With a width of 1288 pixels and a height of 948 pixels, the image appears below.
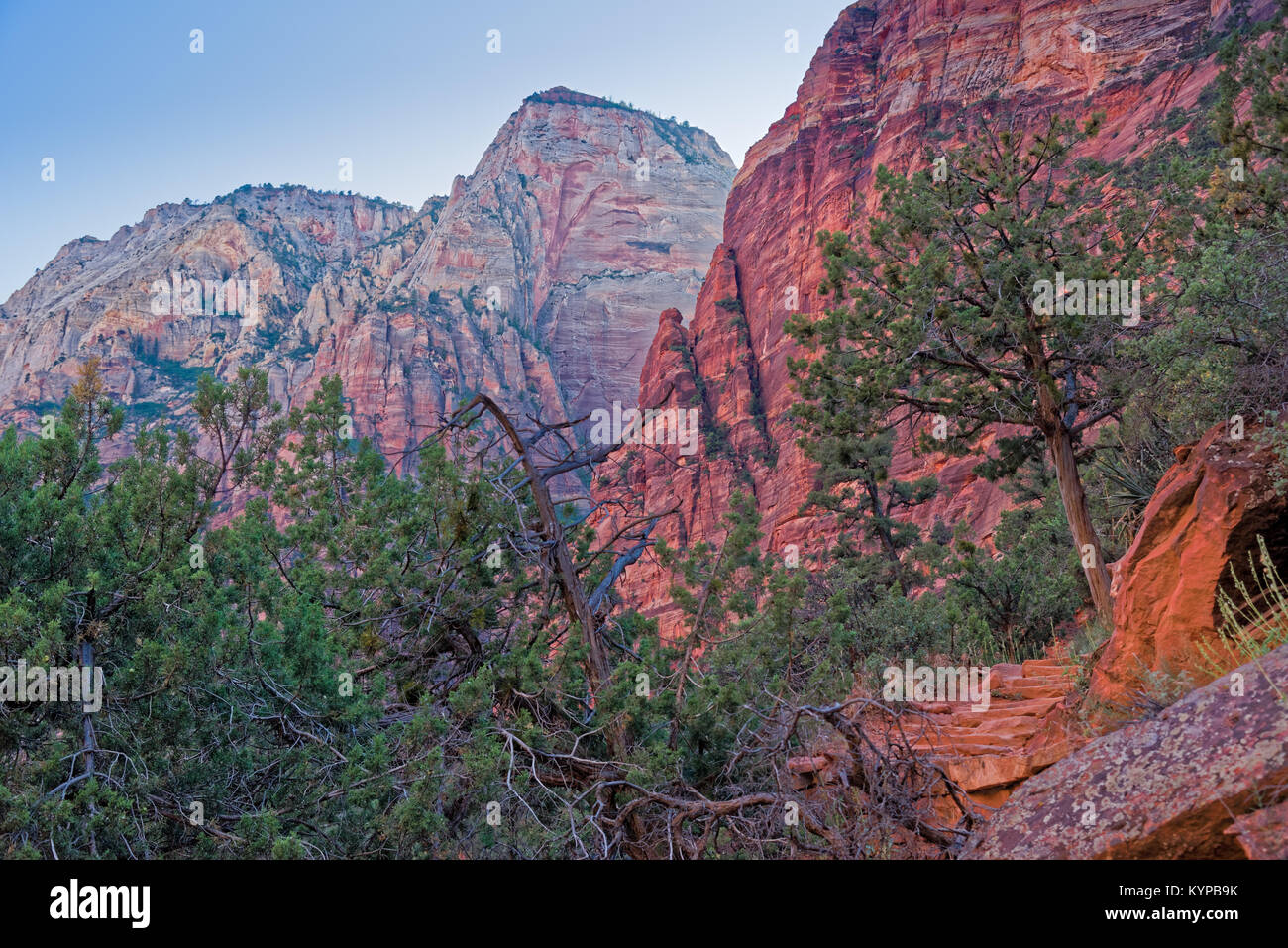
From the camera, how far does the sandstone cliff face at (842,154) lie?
45.5 meters

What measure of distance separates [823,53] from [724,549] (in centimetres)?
7617

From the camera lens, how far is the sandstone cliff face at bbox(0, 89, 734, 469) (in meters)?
85.2

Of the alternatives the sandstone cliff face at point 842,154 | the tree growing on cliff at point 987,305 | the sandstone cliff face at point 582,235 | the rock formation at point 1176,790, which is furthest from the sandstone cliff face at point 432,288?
the rock formation at point 1176,790

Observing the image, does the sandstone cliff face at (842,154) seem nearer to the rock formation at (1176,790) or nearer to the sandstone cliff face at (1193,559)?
the sandstone cliff face at (1193,559)

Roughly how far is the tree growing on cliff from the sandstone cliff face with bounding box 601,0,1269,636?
25.5 metres

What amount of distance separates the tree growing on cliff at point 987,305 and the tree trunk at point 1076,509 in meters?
0.02

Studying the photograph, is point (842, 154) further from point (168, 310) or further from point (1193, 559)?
point (168, 310)

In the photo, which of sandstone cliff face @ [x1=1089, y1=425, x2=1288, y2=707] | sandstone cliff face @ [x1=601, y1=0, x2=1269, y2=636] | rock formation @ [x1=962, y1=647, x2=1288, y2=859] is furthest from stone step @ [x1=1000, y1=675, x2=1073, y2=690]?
sandstone cliff face @ [x1=601, y1=0, x2=1269, y2=636]

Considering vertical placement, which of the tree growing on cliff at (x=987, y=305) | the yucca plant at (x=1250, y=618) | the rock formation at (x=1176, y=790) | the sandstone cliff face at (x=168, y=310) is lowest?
the rock formation at (x=1176, y=790)

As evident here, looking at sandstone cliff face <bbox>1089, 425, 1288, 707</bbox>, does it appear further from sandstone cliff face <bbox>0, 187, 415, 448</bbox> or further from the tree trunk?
sandstone cliff face <bbox>0, 187, 415, 448</bbox>

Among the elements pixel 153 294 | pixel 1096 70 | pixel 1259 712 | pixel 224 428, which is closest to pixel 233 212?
pixel 153 294

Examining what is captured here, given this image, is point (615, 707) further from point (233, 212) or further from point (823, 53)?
point (233, 212)

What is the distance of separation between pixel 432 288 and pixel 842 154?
5468 centimetres

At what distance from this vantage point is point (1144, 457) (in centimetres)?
960
